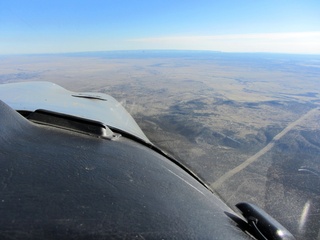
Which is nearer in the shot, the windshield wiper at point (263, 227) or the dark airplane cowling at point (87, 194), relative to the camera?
the dark airplane cowling at point (87, 194)

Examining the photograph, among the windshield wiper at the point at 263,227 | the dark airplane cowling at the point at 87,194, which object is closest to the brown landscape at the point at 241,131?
the windshield wiper at the point at 263,227

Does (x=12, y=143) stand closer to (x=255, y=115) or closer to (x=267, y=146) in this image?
(x=267, y=146)

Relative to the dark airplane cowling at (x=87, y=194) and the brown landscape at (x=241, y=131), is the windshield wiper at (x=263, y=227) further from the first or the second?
the brown landscape at (x=241, y=131)

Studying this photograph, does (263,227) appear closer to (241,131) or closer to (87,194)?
(87,194)

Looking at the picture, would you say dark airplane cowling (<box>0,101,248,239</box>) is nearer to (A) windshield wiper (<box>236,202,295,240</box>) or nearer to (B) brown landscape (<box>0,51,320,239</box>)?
(A) windshield wiper (<box>236,202,295,240</box>)

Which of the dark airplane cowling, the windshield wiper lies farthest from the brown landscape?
the dark airplane cowling
